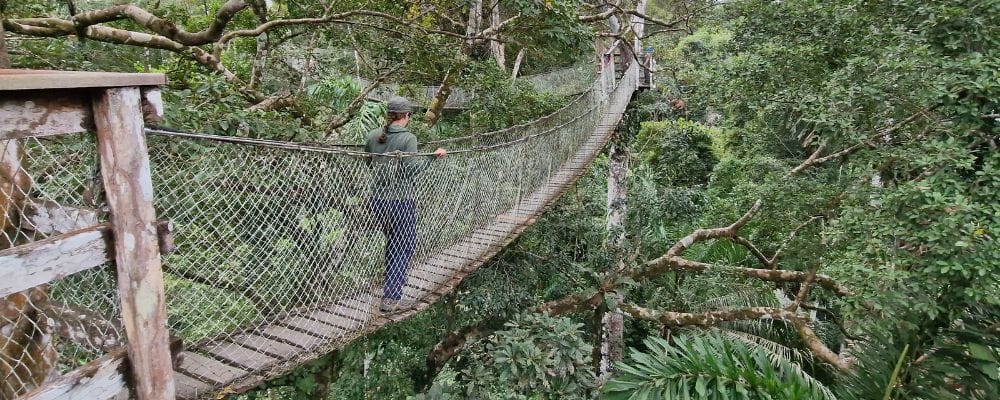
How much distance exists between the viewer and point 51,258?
28.2 inches

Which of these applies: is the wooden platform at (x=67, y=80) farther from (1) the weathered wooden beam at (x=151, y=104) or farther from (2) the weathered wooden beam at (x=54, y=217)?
(2) the weathered wooden beam at (x=54, y=217)

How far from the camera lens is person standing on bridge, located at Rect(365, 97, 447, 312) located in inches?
69.0

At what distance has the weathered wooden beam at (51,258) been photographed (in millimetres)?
666

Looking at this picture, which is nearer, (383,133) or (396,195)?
(396,195)

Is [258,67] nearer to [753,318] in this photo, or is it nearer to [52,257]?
[52,257]

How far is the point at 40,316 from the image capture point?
0.91m

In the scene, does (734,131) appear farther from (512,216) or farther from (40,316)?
(40,316)

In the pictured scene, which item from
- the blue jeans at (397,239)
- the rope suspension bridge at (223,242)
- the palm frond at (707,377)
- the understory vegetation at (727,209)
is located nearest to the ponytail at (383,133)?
the rope suspension bridge at (223,242)

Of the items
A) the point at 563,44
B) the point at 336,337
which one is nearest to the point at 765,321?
the point at 563,44

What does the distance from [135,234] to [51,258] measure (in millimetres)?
109

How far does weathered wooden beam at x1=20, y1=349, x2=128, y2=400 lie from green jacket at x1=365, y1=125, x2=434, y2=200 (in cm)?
96

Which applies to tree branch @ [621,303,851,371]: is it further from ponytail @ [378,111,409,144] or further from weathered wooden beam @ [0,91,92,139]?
weathered wooden beam @ [0,91,92,139]

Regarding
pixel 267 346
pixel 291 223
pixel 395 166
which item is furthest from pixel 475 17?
pixel 267 346

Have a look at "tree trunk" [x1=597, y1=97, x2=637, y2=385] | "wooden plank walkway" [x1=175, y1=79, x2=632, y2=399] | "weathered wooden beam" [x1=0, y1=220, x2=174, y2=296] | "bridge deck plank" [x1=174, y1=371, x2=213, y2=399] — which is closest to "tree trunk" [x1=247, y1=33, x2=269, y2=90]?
"wooden plank walkway" [x1=175, y1=79, x2=632, y2=399]
